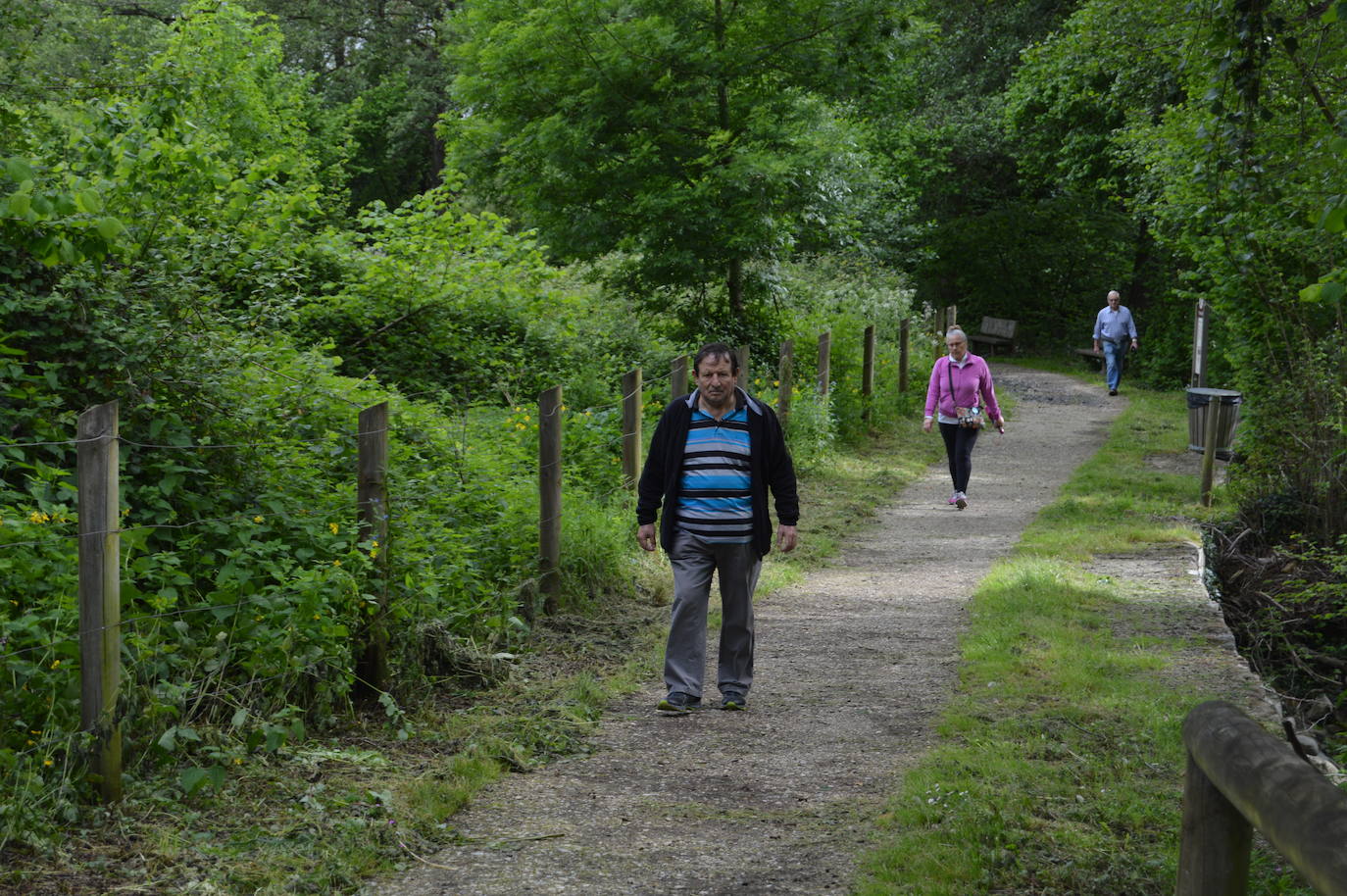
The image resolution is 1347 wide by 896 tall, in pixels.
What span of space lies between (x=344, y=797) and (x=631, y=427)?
225 inches

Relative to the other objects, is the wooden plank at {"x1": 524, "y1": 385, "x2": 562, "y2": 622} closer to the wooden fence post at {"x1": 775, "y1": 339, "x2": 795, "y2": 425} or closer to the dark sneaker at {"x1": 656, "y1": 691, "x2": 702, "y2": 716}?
the dark sneaker at {"x1": 656, "y1": 691, "x2": 702, "y2": 716}

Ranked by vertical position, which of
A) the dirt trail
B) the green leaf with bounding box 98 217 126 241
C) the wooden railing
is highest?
the green leaf with bounding box 98 217 126 241

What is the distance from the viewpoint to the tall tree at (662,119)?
48.7 ft

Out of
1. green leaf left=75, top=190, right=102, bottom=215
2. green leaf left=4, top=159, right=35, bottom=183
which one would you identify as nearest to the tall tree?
green leaf left=75, top=190, right=102, bottom=215

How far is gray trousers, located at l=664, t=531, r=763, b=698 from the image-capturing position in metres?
7.13

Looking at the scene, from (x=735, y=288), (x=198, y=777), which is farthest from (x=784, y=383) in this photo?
(x=198, y=777)

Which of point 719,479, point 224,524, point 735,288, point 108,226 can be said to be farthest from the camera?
point 735,288

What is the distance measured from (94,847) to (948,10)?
3006 centimetres

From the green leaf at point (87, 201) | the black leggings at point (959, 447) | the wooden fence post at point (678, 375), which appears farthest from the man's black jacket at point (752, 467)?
the black leggings at point (959, 447)

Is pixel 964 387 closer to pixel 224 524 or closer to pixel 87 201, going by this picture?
pixel 224 524

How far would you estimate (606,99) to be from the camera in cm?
1509

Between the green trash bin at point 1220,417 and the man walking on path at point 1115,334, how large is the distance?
8.15 m

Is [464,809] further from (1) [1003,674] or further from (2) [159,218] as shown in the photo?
(2) [159,218]

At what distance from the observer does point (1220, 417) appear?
49.1 feet
